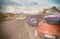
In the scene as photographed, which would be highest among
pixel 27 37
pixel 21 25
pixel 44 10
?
pixel 44 10

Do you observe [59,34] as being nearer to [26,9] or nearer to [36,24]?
[36,24]

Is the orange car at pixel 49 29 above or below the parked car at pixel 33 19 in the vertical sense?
below

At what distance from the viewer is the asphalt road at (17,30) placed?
147 centimetres

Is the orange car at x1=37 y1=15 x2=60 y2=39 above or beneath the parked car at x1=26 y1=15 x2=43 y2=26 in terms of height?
beneath

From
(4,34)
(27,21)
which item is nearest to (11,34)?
(4,34)

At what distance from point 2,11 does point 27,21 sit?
0.91 feet

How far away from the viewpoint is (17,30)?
4.88 feet

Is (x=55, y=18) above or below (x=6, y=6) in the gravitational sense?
below

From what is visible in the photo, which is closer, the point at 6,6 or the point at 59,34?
the point at 59,34

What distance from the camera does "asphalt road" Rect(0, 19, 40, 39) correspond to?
1.47 m

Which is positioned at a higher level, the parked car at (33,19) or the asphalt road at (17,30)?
the parked car at (33,19)

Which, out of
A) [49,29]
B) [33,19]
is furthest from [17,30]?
[49,29]

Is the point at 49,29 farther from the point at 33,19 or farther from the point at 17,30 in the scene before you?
the point at 17,30

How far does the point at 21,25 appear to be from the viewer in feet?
4.87
